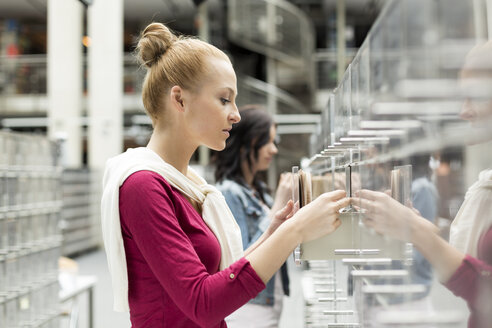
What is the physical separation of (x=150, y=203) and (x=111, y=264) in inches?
8.0

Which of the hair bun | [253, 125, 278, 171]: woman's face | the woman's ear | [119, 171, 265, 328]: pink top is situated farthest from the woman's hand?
[253, 125, 278, 171]: woman's face

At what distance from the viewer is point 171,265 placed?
0.92 meters

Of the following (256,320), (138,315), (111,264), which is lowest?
(256,320)

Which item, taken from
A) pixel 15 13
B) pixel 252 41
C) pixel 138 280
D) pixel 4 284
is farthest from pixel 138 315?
pixel 15 13

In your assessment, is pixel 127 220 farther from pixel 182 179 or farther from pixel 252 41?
pixel 252 41

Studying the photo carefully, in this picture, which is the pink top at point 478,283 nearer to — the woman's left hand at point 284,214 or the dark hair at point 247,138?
the woman's left hand at point 284,214

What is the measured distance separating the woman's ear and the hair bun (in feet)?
0.45

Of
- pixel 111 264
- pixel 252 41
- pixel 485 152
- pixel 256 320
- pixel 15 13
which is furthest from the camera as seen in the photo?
pixel 15 13

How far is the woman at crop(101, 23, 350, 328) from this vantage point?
91cm

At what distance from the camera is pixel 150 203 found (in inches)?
37.4

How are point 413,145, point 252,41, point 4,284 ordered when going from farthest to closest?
point 252,41
point 4,284
point 413,145

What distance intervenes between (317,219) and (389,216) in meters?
0.16

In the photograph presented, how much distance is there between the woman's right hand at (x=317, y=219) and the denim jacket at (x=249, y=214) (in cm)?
111

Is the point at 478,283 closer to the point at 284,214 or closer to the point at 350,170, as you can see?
the point at 350,170
